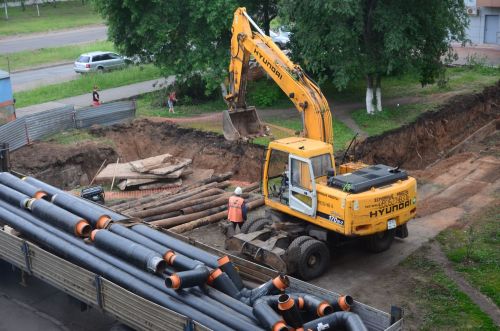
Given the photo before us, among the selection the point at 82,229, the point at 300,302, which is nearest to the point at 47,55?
the point at 82,229

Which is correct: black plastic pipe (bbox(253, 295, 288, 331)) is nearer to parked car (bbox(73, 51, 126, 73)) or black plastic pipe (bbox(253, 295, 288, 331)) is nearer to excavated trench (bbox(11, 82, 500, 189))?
excavated trench (bbox(11, 82, 500, 189))

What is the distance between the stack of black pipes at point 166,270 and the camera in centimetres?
1013

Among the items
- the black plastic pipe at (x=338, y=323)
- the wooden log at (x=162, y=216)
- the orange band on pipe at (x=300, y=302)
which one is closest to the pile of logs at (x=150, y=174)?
the wooden log at (x=162, y=216)

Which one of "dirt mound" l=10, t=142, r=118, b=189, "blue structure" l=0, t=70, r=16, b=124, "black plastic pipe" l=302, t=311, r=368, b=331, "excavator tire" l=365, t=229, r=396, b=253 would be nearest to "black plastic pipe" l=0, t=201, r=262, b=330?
"black plastic pipe" l=302, t=311, r=368, b=331

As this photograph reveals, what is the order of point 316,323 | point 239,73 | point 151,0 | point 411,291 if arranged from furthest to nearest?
point 151,0
point 239,73
point 411,291
point 316,323

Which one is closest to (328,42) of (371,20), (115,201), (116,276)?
(371,20)

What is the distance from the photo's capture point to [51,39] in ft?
173

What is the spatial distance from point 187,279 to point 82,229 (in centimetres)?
324

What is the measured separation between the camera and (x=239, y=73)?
1956 cm

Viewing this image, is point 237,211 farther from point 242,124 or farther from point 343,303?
point 343,303

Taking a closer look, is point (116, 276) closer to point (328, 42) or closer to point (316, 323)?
point (316, 323)

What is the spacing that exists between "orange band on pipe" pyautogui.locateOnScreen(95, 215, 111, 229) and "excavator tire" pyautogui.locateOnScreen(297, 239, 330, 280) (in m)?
4.39

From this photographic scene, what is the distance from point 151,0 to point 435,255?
1667cm

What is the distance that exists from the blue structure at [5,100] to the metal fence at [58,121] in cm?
238
